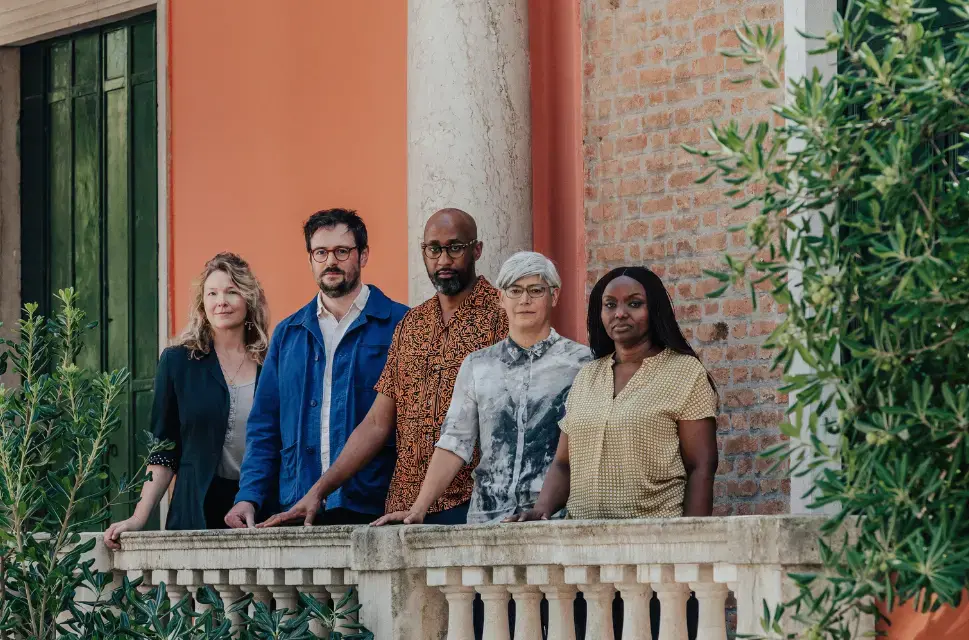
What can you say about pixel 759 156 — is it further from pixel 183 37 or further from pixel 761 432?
pixel 183 37

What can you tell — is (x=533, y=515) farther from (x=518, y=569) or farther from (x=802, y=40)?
(x=802, y=40)

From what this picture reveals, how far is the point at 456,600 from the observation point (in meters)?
4.96

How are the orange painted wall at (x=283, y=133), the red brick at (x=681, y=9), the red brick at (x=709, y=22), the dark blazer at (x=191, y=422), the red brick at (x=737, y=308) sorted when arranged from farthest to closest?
the orange painted wall at (x=283, y=133) → the red brick at (x=681, y=9) → the red brick at (x=709, y=22) → the red brick at (x=737, y=308) → the dark blazer at (x=191, y=422)

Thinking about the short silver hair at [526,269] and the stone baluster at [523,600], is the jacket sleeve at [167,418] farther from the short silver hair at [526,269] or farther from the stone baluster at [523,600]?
the stone baluster at [523,600]

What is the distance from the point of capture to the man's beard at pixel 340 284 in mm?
6020

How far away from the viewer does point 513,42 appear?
745 cm

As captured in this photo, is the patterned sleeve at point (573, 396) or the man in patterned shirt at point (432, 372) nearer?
the patterned sleeve at point (573, 396)

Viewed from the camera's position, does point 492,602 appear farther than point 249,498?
No

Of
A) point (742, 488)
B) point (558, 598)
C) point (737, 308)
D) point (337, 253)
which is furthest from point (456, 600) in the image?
point (737, 308)

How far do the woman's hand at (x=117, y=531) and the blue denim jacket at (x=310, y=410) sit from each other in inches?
16.1

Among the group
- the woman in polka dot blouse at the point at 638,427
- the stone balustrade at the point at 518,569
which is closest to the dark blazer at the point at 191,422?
the stone balustrade at the point at 518,569

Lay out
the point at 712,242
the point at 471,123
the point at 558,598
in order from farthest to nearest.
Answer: the point at 471,123 < the point at 712,242 < the point at 558,598

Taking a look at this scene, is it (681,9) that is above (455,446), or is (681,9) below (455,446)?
above

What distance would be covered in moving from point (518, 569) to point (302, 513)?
3.36ft
